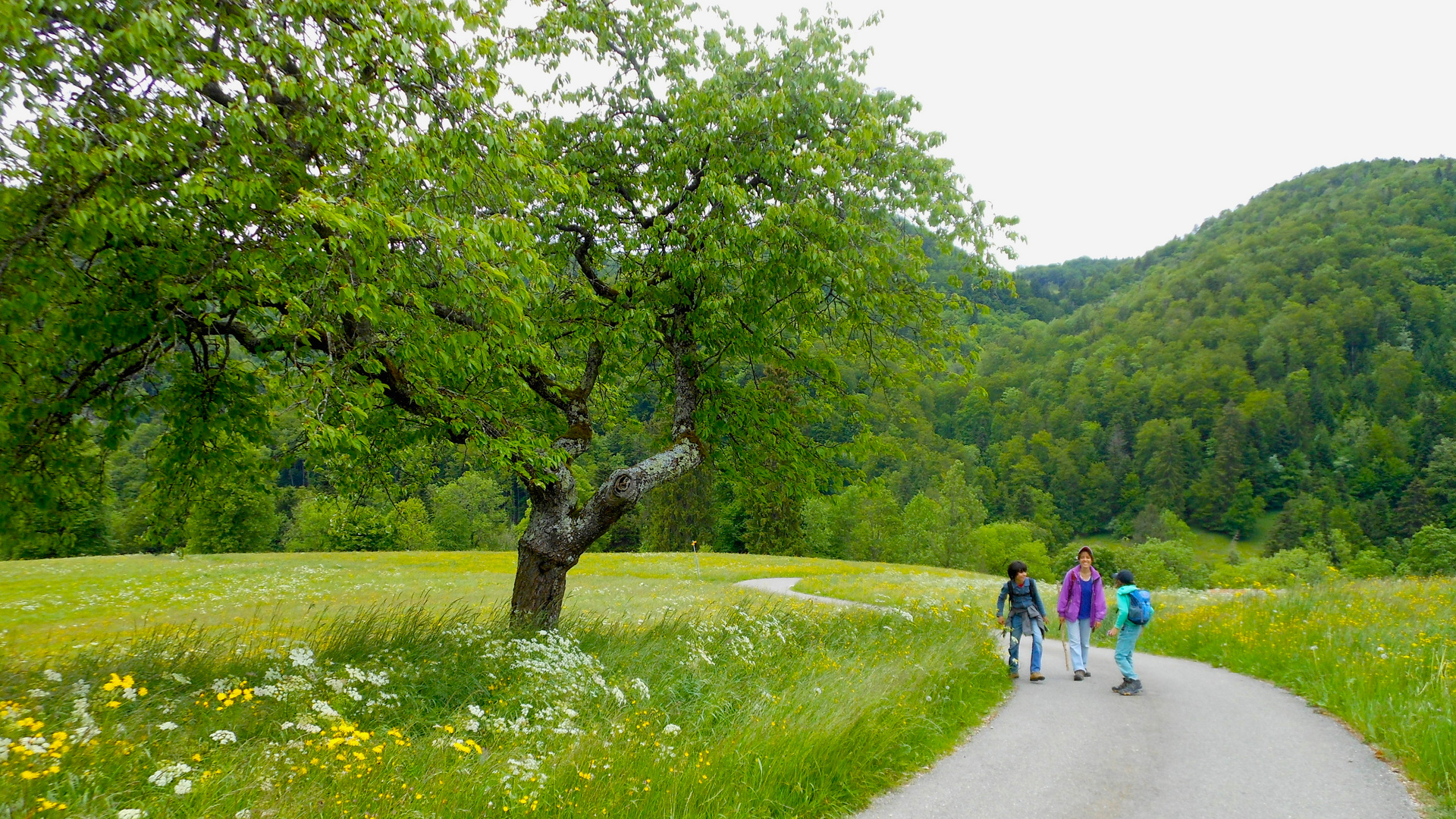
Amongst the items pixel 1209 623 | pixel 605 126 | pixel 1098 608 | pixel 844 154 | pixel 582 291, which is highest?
pixel 605 126

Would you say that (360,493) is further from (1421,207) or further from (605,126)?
(1421,207)

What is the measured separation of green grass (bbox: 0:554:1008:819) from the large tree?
1990 millimetres

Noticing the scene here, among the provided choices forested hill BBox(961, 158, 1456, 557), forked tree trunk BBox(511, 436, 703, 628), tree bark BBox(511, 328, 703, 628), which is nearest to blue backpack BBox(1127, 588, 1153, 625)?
tree bark BBox(511, 328, 703, 628)

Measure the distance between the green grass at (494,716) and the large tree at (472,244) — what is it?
199 centimetres

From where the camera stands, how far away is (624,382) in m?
14.2

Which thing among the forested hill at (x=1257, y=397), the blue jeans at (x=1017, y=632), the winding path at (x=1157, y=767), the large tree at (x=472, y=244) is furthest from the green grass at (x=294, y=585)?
the forested hill at (x=1257, y=397)

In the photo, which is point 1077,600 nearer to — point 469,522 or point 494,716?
point 494,716

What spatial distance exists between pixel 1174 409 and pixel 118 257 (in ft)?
533

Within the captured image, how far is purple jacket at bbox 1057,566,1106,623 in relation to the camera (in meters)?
10.7

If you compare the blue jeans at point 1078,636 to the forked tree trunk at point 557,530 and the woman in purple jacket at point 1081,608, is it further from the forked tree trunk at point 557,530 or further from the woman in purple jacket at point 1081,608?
the forked tree trunk at point 557,530

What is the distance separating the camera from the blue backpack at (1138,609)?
9820 millimetres

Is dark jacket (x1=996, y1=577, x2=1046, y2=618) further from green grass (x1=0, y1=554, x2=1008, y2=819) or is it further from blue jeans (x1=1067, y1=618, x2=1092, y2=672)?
green grass (x1=0, y1=554, x2=1008, y2=819)

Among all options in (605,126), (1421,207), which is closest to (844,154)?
(605,126)

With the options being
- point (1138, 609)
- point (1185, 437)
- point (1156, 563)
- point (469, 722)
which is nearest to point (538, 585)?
→ point (469, 722)
